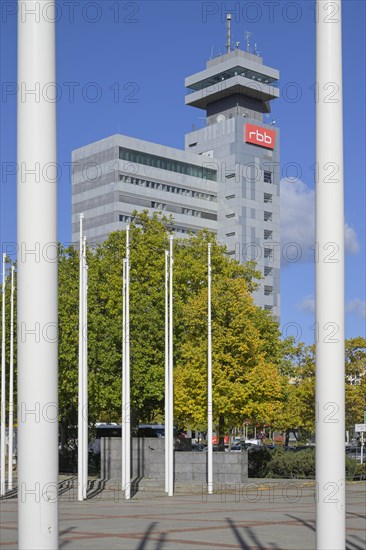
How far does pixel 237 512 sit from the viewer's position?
987 inches

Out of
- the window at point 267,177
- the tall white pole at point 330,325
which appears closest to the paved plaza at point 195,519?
the tall white pole at point 330,325

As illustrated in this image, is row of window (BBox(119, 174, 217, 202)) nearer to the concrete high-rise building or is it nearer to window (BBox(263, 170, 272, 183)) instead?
the concrete high-rise building

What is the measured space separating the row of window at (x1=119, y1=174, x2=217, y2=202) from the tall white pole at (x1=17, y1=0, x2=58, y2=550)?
5388 inches

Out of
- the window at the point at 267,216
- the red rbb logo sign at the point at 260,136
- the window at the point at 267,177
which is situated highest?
the red rbb logo sign at the point at 260,136

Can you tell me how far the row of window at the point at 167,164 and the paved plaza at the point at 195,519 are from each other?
108 meters

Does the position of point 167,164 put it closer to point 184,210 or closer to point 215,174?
point 184,210

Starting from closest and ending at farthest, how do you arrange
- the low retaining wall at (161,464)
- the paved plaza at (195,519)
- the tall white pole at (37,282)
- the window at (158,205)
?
1. the tall white pole at (37,282)
2. the paved plaza at (195,519)
3. the low retaining wall at (161,464)
4. the window at (158,205)

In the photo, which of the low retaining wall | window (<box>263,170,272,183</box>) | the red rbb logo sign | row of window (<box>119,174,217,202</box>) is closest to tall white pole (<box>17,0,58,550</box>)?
the low retaining wall

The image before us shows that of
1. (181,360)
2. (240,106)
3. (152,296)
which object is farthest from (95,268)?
(240,106)

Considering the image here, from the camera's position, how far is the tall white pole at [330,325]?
6109mm

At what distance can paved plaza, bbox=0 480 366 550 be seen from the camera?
679 inches

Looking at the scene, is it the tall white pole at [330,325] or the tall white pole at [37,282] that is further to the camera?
the tall white pole at [330,325]

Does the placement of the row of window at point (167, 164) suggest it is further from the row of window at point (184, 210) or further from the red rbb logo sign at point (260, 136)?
the red rbb logo sign at point (260, 136)

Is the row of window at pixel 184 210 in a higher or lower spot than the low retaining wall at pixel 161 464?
higher
